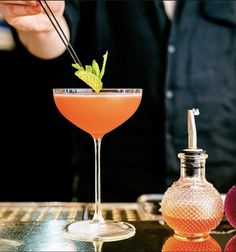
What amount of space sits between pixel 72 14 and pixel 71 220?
1.27 meters

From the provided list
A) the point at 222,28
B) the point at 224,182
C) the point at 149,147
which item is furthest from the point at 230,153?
the point at 222,28

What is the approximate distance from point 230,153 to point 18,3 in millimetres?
1556

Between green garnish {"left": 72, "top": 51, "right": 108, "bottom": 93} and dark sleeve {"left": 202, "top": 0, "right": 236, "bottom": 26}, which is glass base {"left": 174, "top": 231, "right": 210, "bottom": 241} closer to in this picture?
green garnish {"left": 72, "top": 51, "right": 108, "bottom": 93}

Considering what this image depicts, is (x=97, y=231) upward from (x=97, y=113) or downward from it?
downward

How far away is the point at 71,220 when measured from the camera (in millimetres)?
1680

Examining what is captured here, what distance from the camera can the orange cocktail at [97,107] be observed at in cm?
156

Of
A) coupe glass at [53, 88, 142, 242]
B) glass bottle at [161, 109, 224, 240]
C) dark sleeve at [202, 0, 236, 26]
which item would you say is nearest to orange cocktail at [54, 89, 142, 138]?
coupe glass at [53, 88, 142, 242]

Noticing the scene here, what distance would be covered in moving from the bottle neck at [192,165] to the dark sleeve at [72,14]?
4.14 ft

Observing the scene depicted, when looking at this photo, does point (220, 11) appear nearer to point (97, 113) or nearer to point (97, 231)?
point (97, 113)

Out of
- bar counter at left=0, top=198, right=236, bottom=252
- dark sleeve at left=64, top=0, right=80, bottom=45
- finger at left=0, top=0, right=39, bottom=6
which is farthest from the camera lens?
dark sleeve at left=64, top=0, right=80, bottom=45

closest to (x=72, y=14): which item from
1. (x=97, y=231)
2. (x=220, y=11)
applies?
(x=220, y=11)

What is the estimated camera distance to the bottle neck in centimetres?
144

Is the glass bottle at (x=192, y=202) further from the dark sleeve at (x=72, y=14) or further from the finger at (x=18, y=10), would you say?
the dark sleeve at (x=72, y=14)

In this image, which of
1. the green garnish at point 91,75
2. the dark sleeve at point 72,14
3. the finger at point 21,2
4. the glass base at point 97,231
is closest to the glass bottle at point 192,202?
the glass base at point 97,231
